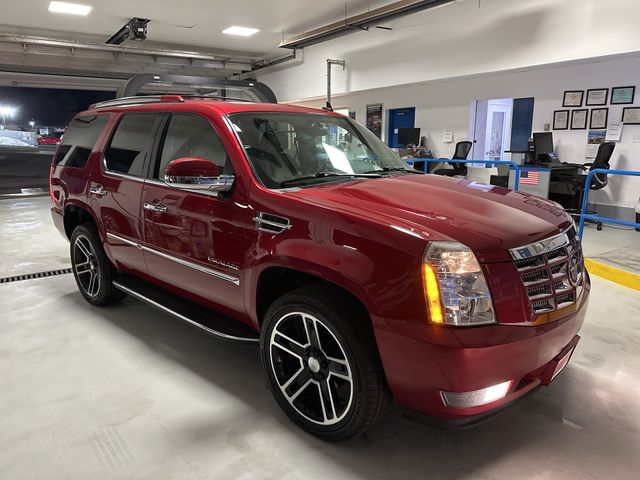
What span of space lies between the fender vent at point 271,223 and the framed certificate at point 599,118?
8.36 m

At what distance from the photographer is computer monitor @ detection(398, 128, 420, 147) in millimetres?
11570

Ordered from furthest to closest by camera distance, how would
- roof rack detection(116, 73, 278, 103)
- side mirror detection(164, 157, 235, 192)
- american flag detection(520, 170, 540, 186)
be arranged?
american flag detection(520, 170, 540, 186) → roof rack detection(116, 73, 278, 103) → side mirror detection(164, 157, 235, 192)

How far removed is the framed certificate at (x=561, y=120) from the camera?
902 cm

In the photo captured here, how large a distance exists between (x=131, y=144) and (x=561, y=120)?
8460mm

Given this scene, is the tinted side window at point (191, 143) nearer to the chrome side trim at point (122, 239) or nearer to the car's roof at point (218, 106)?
the car's roof at point (218, 106)

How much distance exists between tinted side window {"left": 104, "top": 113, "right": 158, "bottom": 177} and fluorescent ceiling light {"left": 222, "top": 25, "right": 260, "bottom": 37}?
8.90 m

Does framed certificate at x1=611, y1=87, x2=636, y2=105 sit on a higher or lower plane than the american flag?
higher

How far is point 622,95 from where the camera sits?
8125 mm

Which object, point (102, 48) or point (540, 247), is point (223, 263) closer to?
point (540, 247)

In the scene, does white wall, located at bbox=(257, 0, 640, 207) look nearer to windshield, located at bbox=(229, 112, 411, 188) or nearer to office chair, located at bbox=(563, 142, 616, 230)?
office chair, located at bbox=(563, 142, 616, 230)

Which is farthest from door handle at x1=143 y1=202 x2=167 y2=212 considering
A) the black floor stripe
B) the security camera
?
the security camera

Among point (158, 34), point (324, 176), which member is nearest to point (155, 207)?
point (324, 176)

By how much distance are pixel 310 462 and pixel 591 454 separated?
48.0 inches

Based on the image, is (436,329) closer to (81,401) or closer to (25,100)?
(81,401)
